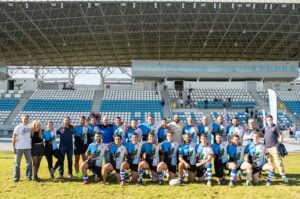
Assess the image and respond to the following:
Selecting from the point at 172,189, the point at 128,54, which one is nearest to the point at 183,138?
the point at 172,189

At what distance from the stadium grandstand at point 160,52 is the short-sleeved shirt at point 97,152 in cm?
2013

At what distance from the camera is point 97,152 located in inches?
315

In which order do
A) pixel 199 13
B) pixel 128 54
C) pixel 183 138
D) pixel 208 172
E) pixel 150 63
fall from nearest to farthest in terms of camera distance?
pixel 208 172
pixel 183 138
pixel 199 13
pixel 150 63
pixel 128 54

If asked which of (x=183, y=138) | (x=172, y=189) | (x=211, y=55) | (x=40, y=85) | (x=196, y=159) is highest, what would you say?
(x=211, y=55)

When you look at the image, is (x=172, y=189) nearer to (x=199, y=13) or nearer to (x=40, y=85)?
(x=199, y=13)

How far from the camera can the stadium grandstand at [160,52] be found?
29.5 m

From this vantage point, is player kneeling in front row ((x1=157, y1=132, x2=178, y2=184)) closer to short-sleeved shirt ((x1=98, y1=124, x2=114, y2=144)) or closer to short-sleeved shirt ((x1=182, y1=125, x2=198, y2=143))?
short-sleeved shirt ((x1=182, y1=125, x2=198, y2=143))

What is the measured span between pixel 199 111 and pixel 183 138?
2519 cm

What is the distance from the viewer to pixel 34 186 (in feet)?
24.2

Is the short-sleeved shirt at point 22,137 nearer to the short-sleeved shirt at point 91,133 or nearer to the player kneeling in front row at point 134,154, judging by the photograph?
the short-sleeved shirt at point 91,133

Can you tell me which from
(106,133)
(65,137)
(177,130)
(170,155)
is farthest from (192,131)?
(65,137)

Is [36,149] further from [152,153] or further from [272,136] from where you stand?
[272,136]

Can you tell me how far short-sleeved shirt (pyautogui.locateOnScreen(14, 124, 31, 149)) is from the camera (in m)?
7.94

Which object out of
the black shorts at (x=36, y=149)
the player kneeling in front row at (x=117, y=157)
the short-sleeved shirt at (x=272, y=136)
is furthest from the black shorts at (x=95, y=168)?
the short-sleeved shirt at (x=272, y=136)
